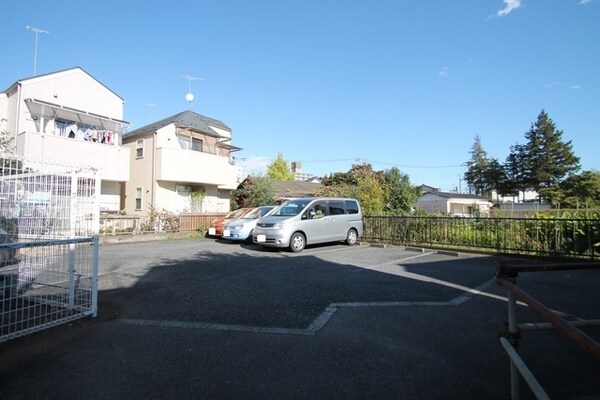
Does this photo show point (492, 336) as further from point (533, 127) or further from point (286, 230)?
point (533, 127)

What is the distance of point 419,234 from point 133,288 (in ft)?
31.2

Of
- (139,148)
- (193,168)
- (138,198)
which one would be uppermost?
(139,148)

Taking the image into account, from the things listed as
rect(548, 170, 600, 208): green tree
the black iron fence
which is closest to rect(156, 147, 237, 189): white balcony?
the black iron fence

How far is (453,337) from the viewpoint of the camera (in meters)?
4.01

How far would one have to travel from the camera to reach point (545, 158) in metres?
51.5

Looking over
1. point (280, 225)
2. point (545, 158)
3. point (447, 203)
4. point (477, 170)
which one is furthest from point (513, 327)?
point (477, 170)

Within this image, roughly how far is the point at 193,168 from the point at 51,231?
1547 centimetres

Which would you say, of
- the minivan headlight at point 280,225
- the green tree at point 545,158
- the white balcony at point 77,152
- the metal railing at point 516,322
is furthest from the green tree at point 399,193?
the green tree at point 545,158

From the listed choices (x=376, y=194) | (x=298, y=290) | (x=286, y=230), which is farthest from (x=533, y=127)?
(x=298, y=290)

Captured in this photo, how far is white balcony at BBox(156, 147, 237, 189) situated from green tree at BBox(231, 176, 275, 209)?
129cm

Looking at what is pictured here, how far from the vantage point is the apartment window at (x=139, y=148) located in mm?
20312

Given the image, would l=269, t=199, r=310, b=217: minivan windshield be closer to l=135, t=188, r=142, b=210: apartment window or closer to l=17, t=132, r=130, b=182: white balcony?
l=17, t=132, r=130, b=182: white balcony

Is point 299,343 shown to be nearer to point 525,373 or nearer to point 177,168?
point 525,373

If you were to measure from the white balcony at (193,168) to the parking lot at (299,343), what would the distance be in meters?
12.6
